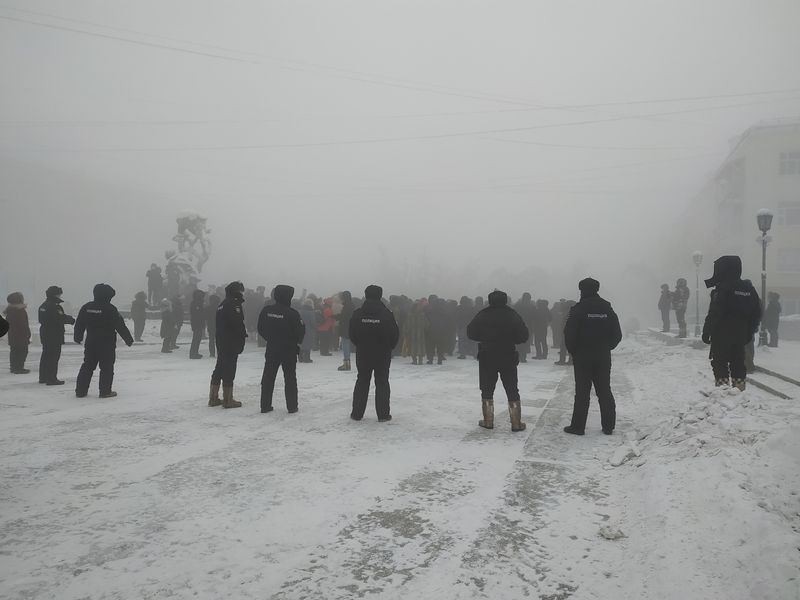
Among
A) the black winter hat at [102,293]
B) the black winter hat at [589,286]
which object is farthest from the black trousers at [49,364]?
the black winter hat at [589,286]

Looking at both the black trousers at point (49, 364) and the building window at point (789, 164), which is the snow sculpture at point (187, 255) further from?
the building window at point (789, 164)

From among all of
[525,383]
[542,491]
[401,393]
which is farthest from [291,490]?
[525,383]

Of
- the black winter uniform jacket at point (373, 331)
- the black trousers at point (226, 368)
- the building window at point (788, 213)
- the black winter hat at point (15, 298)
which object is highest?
the building window at point (788, 213)

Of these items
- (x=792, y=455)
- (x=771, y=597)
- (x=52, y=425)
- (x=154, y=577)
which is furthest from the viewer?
(x=52, y=425)

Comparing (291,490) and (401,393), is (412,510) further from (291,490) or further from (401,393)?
(401,393)

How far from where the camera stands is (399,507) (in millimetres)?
4066

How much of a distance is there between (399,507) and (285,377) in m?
4.01

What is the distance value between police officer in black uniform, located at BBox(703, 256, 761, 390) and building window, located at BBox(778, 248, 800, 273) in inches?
1712

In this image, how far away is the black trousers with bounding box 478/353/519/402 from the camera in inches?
264

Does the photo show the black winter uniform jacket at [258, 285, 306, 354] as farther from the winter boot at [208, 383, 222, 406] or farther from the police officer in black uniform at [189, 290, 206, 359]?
the police officer in black uniform at [189, 290, 206, 359]

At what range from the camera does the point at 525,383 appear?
11.4 metres

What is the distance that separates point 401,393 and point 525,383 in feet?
10.7

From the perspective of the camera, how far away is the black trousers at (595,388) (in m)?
6.52

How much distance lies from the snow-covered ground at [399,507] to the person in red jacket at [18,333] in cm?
502
